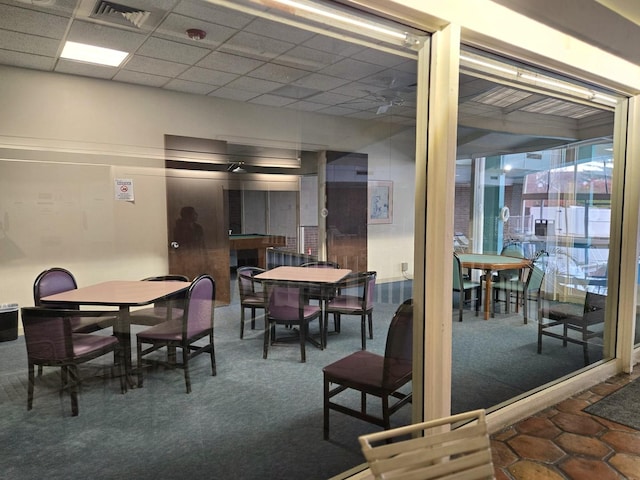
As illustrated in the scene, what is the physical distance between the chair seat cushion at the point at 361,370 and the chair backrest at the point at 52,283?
7.72ft

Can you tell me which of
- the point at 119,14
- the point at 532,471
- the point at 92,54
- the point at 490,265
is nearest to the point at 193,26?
the point at 119,14

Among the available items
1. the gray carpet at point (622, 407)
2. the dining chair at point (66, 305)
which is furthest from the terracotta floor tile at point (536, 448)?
the dining chair at point (66, 305)

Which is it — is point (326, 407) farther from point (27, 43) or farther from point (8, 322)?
point (27, 43)

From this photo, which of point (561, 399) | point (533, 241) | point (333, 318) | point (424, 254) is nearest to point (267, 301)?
point (333, 318)

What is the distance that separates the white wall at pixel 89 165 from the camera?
11.3 feet

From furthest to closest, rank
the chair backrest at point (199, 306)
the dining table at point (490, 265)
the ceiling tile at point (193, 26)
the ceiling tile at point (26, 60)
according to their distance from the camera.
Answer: the dining table at point (490, 265) → the ceiling tile at point (26, 60) → the chair backrest at point (199, 306) → the ceiling tile at point (193, 26)

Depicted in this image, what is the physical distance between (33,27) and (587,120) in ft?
16.1

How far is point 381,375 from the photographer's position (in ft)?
7.50

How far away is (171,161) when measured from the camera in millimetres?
4340

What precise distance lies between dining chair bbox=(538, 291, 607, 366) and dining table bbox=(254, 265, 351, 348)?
1989 millimetres

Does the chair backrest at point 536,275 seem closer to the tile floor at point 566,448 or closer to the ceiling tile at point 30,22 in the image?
the tile floor at point 566,448

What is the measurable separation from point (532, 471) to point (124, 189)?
4.14 m

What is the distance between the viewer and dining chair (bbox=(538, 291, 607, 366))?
338 cm

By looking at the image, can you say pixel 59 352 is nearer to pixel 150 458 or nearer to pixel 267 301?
pixel 150 458
